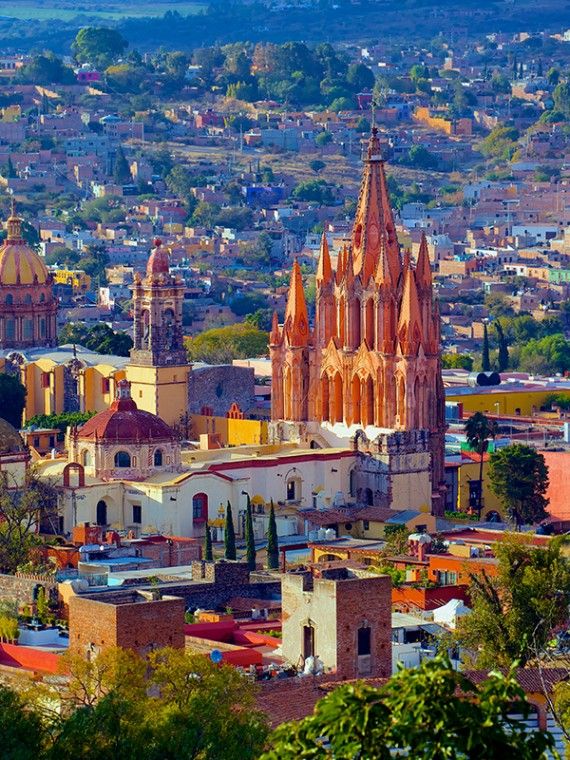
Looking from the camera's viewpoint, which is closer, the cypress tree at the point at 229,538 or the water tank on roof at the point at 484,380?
the cypress tree at the point at 229,538

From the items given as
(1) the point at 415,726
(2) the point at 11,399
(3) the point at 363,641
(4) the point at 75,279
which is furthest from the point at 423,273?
(4) the point at 75,279

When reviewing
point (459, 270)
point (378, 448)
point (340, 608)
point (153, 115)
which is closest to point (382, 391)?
point (378, 448)

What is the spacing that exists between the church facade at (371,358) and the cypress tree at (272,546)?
8055mm

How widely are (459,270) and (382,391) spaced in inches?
2632

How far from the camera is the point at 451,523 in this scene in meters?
73.0

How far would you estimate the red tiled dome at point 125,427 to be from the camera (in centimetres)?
7119

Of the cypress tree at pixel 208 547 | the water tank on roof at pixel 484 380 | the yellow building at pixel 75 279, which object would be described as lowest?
the cypress tree at pixel 208 547

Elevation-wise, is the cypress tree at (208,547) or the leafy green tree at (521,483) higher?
the leafy green tree at (521,483)

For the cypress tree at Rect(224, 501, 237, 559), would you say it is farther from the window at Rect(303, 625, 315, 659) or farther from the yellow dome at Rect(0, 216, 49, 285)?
the yellow dome at Rect(0, 216, 49, 285)

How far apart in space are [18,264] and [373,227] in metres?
18.5

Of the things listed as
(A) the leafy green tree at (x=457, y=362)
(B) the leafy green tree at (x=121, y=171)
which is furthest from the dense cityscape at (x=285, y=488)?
(B) the leafy green tree at (x=121, y=171)

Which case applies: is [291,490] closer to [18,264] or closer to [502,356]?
[18,264]

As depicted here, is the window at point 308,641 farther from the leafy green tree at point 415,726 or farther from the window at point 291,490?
the window at point 291,490

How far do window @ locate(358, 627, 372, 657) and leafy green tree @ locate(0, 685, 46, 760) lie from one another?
9.10 m
